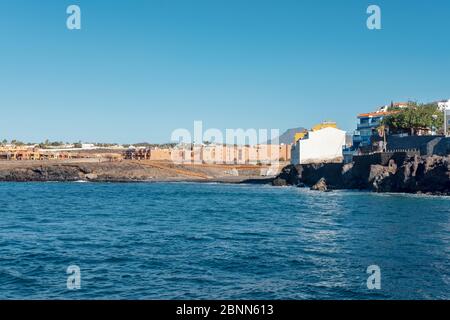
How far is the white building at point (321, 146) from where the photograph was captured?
436 feet

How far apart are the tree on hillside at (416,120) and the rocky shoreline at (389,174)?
15.5 m

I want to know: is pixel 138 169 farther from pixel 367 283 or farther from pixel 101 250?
pixel 367 283

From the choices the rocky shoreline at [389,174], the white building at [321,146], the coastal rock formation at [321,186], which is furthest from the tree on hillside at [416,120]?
the white building at [321,146]

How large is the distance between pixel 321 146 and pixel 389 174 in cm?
4733

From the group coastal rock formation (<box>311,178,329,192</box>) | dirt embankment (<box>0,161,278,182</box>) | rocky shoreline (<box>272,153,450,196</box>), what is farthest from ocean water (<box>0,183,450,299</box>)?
dirt embankment (<box>0,161,278,182</box>)

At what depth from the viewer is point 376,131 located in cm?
12431

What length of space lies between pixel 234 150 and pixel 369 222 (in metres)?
148

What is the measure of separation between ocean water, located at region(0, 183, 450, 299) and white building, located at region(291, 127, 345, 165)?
78.9 metres

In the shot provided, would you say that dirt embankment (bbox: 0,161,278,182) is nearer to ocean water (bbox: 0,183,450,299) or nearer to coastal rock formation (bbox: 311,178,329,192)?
coastal rock formation (bbox: 311,178,329,192)

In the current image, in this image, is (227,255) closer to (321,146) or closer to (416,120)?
(416,120)

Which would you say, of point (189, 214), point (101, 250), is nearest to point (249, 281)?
point (101, 250)

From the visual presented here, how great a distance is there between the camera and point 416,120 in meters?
104

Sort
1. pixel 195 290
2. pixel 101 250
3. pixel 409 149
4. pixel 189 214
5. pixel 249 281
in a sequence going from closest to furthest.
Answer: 1. pixel 195 290
2. pixel 249 281
3. pixel 101 250
4. pixel 189 214
5. pixel 409 149

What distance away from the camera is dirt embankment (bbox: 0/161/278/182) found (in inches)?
6083
